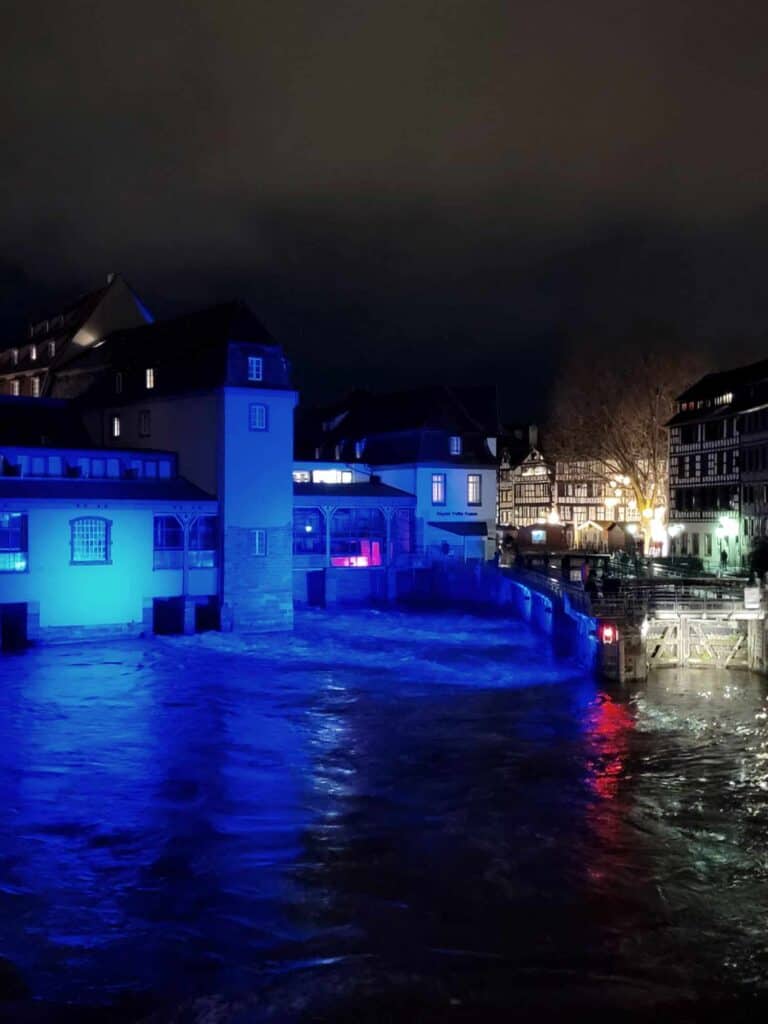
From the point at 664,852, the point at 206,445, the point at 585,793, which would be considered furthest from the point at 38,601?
the point at 664,852

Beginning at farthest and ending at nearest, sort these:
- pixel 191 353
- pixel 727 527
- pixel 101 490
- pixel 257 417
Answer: pixel 727 527 → pixel 191 353 → pixel 257 417 → pixel 101 490

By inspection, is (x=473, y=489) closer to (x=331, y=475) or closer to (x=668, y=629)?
(x=331, y=475)

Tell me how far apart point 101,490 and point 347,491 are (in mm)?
16670

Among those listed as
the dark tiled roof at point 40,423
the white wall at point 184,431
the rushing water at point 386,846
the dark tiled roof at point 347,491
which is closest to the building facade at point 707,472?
the dark tiled roof at point 347,491

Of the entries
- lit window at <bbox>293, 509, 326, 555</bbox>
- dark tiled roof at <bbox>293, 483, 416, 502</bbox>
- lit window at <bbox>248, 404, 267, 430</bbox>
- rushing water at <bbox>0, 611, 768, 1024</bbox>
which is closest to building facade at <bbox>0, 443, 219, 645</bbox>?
lit window at <bbox>248, 404, 267, 430</bbox>

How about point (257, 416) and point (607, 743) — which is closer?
point (607, 743)

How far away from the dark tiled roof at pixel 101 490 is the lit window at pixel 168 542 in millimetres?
1032

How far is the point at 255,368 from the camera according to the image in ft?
150

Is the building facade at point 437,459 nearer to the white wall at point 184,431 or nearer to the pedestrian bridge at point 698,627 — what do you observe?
the white wall at point 184,431

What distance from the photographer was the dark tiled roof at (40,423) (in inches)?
1886

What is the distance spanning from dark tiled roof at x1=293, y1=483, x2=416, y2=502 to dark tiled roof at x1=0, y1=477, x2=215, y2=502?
32.2ft

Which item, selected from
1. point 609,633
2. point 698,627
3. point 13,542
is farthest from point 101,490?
point 698,627

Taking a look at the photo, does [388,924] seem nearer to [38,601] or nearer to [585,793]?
[585,793]

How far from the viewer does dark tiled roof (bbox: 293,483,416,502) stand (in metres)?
55.2
